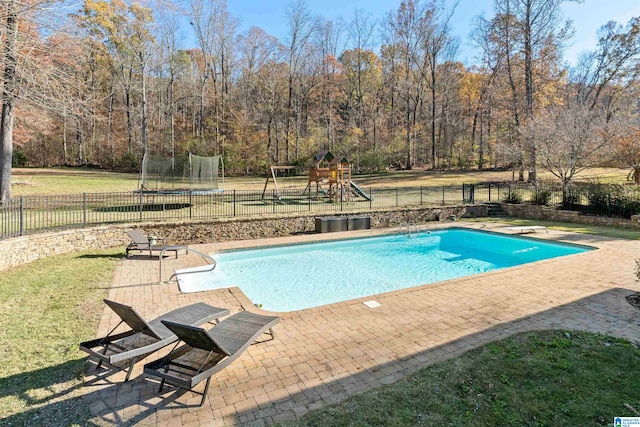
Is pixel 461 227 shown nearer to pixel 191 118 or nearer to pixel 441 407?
pixel 441 407

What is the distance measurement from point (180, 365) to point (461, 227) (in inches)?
542

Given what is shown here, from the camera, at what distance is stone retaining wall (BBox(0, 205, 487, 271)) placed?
29.2 feet

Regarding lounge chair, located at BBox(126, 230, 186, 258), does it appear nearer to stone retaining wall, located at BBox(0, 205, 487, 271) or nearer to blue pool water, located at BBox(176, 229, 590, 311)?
blue pool water, located at BBox(176, 229, 590, 311)

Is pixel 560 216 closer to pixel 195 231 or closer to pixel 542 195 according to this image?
pixel 542 195

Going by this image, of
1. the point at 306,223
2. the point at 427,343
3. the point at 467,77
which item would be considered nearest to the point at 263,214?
the point at 306,223

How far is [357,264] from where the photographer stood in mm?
11383

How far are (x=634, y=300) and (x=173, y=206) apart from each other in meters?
16.5

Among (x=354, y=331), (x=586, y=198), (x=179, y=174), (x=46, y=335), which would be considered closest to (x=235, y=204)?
(x=179, y=174)

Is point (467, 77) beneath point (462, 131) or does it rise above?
above

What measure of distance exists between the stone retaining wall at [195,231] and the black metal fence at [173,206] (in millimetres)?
553

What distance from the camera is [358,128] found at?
39812 millimetres

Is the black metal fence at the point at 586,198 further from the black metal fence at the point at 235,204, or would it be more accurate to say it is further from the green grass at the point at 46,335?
the green grass at the point at 46,335

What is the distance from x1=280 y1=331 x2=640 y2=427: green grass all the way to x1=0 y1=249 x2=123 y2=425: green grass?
2.32 meters

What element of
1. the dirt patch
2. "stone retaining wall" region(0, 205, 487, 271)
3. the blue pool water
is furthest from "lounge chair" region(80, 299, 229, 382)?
the dirt patch
